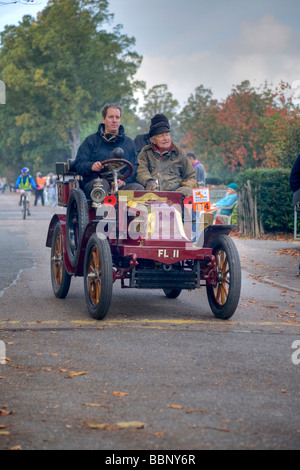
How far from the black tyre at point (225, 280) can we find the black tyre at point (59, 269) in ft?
5.93

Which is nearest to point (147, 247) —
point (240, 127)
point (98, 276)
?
point (98, 276)

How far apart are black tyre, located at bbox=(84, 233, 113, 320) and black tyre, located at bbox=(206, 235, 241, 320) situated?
1.18m

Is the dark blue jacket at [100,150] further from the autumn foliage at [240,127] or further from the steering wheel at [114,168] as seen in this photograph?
the autumn foliage at [240,127]

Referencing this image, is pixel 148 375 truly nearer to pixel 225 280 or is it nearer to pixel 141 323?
pixel 141 323

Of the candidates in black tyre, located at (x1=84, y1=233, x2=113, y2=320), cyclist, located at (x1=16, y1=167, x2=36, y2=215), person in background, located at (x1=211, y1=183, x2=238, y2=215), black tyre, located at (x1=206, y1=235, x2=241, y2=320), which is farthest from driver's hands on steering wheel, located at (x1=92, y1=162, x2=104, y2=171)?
cyclist, located at (x1=16, y1=167, x2=36, y2=215)

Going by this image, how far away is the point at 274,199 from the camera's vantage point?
20688mm

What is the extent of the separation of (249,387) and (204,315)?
3.31 metres

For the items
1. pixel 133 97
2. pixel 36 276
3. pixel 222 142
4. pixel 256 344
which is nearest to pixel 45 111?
pixel 133 97

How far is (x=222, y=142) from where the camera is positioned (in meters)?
51.8

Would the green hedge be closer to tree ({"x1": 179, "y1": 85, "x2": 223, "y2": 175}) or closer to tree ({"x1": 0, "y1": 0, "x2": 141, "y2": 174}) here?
tree ({"x1": 179, "y1": 85, "x2": 223, "y2": 175})

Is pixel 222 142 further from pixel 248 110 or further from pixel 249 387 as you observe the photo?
pixel 249 387

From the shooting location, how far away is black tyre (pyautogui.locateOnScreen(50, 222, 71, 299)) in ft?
31.2

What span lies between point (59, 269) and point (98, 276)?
191cm

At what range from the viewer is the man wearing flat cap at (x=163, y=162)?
9.29m
